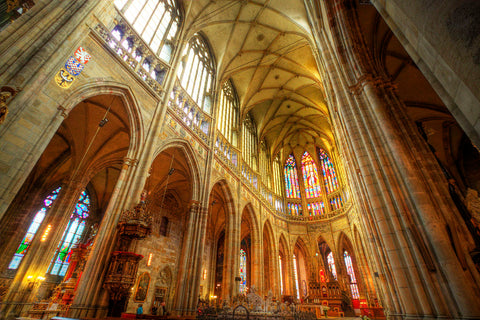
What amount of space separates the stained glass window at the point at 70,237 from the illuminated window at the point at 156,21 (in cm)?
1165

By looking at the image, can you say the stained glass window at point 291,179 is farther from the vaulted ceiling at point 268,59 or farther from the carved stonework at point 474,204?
the carved stonework at point 474,204

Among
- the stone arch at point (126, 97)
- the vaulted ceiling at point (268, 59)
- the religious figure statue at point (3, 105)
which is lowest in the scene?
the religious figure statue at point (3, 105)

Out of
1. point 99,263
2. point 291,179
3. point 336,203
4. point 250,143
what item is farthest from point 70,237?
point 336,203

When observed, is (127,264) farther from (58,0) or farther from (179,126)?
(58,0)

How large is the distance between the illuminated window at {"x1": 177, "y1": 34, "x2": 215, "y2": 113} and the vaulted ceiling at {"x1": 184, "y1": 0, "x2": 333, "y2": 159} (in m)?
0.76

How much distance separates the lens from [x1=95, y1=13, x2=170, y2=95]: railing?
7.61 m

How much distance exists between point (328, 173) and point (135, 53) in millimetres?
20409

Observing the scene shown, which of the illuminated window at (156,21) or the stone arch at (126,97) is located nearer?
the stone arch at (126,97)

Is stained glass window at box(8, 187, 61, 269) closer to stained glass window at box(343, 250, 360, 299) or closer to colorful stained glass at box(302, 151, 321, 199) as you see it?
colorful stained glass at box(302, 151, 321, 199)

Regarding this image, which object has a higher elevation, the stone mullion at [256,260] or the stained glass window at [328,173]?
the stained glass window at [328,173]

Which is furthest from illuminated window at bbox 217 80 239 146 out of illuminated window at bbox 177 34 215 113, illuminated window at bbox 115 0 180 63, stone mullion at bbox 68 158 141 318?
stone mullion at bbox 68 158 141 318

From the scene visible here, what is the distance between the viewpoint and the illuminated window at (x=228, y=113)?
612 inches

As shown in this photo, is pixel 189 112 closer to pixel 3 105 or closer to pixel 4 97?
pixel 4 97

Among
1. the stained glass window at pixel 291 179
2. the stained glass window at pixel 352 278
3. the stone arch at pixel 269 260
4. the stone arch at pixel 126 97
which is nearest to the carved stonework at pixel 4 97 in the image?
the stone arch at pixel 126 97
